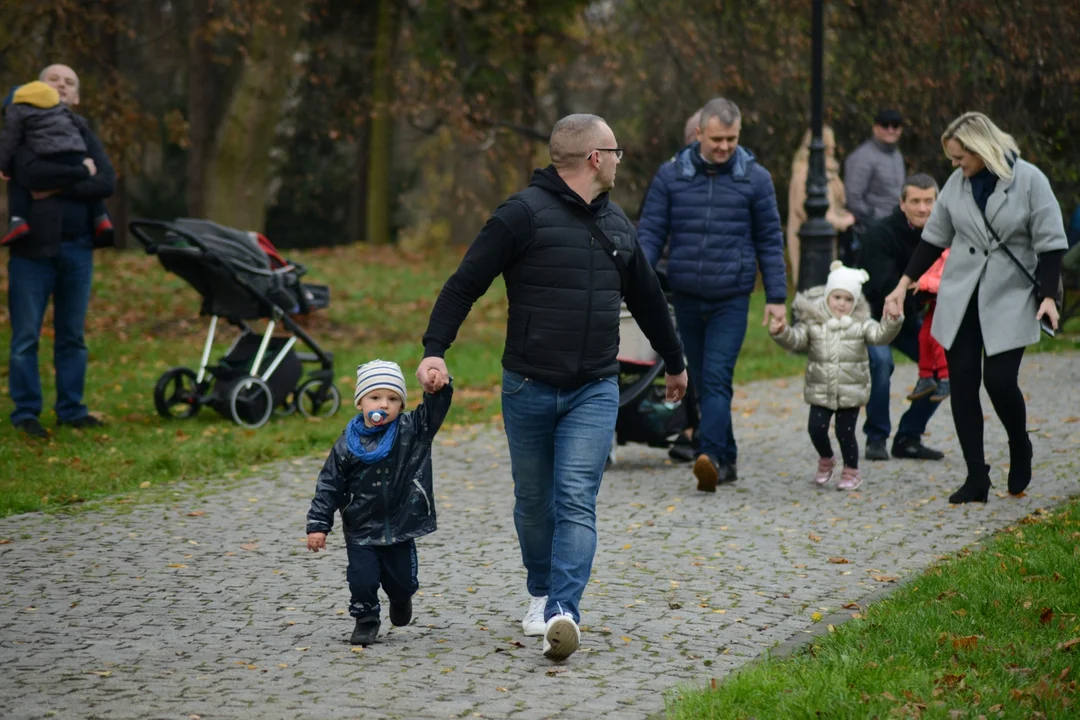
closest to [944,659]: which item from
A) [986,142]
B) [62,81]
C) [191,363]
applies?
[986,142]

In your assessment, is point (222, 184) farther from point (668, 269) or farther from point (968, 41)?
point (668, 269)

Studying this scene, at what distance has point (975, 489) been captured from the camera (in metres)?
8.27

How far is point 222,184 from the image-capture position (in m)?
22.6

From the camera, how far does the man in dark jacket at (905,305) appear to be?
9.41 m

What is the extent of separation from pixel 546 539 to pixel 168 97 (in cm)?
2976

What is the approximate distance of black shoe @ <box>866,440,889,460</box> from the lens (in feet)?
32.5

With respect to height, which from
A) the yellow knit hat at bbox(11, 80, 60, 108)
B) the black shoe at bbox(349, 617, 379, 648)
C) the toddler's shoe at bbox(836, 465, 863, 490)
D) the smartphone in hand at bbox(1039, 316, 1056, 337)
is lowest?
the black shoe at bbox(349, 617, 379, 648)

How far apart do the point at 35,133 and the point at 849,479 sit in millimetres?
5917

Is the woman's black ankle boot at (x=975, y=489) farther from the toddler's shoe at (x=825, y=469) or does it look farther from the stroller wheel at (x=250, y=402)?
the stroller wheel at (x=250, y=402)

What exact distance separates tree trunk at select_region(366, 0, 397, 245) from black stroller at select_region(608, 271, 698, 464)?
693 inches

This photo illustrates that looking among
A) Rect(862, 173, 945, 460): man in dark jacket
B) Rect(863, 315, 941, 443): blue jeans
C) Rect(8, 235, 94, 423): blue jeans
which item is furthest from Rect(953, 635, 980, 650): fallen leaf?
Rect(8, 235, 94, 423): blue jeans

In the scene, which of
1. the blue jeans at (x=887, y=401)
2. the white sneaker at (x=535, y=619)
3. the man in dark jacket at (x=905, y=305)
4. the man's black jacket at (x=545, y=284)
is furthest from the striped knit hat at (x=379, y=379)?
the blue jeans at (x=887, y=401)

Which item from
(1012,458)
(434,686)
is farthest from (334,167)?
(434,686)

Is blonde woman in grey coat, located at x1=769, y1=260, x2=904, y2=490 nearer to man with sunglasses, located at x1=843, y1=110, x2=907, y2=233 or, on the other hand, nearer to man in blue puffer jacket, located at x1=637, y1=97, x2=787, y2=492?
man in blue puffer jacket, located at x1=637, y1=97, x2=787, y2=492
